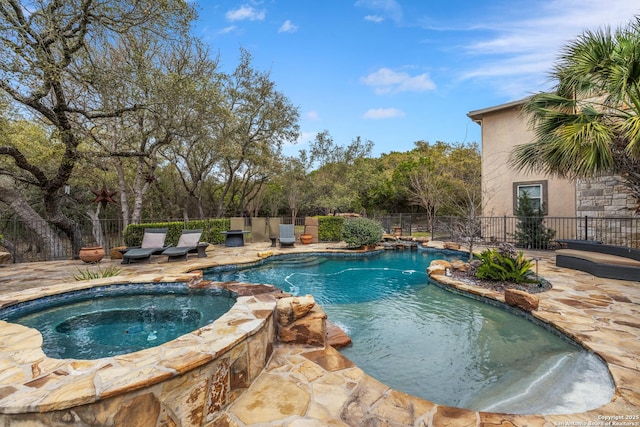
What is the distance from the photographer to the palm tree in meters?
5.34

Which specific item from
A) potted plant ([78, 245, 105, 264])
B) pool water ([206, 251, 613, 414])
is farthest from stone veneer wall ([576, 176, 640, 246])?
potted plant ([78, 245, 105, 264])

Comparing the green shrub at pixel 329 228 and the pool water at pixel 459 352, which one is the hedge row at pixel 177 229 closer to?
the green shrub at pixel 329 228

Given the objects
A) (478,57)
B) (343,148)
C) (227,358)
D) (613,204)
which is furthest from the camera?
(343,148)

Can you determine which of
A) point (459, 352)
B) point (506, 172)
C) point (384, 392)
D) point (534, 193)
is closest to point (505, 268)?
point (459, 352)

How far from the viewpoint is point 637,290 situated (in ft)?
17.4

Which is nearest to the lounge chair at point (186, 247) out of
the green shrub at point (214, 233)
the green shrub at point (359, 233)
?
the green shrub at point (214, 233)

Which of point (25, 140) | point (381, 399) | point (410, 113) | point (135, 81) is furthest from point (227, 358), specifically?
point (410, 113)

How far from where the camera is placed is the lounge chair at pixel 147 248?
7814 mm

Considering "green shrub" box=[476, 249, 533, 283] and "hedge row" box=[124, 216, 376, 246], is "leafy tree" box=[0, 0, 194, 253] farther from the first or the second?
"green shrub" box=[476, 249, 533, 283]

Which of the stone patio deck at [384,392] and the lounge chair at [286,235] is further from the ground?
the lounge chair at [286,235]

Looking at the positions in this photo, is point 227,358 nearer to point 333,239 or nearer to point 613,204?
point 333,239

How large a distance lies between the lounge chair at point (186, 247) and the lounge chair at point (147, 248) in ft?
1.10

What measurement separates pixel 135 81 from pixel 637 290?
1190 centimetres

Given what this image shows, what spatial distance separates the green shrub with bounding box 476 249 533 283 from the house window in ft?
20.8
